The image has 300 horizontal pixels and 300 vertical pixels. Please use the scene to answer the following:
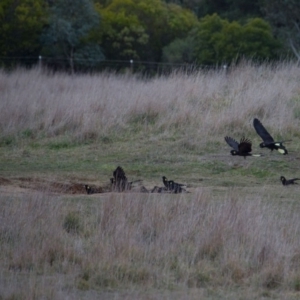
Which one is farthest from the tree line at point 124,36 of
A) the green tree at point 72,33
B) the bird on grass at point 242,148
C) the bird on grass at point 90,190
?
the bird on grass at point 90,190

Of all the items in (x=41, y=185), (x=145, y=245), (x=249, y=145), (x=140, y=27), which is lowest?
(x=140, y=27)

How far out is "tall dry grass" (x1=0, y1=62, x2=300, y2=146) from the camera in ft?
49.9

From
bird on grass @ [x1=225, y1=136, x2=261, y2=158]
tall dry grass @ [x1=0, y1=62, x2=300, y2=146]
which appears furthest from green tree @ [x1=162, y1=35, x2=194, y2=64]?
bird on grass @ [x1=225, y1=136, x2=261, y2=158]

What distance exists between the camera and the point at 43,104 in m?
16.6

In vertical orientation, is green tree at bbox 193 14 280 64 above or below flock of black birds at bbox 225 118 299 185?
below

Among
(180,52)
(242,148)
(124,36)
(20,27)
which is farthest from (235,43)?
(242,148)

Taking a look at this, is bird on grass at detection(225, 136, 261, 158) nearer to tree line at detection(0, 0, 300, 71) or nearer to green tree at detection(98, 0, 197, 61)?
tree line at detection(0, 0, 300, 71)

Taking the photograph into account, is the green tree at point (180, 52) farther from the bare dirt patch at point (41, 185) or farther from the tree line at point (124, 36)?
the bare dirt patch at point (41, 185)

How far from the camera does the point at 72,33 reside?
33.4 metres

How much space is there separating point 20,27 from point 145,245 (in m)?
27.2

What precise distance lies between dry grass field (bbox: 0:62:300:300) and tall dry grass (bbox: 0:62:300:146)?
0.11 feet

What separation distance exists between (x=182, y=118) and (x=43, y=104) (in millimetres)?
3004

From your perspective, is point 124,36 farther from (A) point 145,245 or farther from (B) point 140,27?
(A) point 145,245

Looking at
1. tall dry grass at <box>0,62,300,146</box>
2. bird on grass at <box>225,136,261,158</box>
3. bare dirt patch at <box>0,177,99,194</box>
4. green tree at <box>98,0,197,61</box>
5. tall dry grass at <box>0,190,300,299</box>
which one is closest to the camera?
tall dry grass at <box>0,190,300,299</box>
